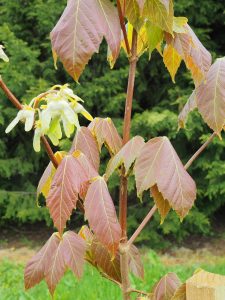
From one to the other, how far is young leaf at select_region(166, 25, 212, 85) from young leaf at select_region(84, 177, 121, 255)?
344mm

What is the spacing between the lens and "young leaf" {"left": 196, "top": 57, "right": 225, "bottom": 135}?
4.09 ft

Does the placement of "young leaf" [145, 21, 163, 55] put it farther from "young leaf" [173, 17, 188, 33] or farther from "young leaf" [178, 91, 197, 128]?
"young leaf" [178, 91, 197, 128]

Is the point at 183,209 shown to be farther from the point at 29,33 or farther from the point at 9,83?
the point at 29,33

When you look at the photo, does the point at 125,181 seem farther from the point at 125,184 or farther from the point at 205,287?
the point at 205,287

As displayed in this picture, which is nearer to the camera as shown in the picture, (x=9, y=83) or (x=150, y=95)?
(x=9, y=83)

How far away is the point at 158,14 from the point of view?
1.18 m

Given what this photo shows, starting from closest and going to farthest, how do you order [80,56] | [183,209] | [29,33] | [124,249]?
[80,56]
[183,209]
[124,249]
[29,33]

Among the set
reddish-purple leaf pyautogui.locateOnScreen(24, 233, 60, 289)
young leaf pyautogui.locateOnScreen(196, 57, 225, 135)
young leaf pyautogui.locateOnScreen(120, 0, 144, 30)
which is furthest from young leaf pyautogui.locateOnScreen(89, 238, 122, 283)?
young leaf pyautogui.locateOnScreen(120, 0, 144, 30)

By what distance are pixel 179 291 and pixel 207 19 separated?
5646mm

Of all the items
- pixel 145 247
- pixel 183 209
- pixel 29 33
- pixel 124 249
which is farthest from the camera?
pixel 29 33

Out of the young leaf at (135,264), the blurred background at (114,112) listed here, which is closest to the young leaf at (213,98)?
the young leaf at (135,264)

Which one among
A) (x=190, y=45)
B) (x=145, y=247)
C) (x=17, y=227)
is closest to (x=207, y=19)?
(x=145, y=247)

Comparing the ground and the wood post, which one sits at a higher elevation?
the wood post

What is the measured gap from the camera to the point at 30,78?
6.35 m
